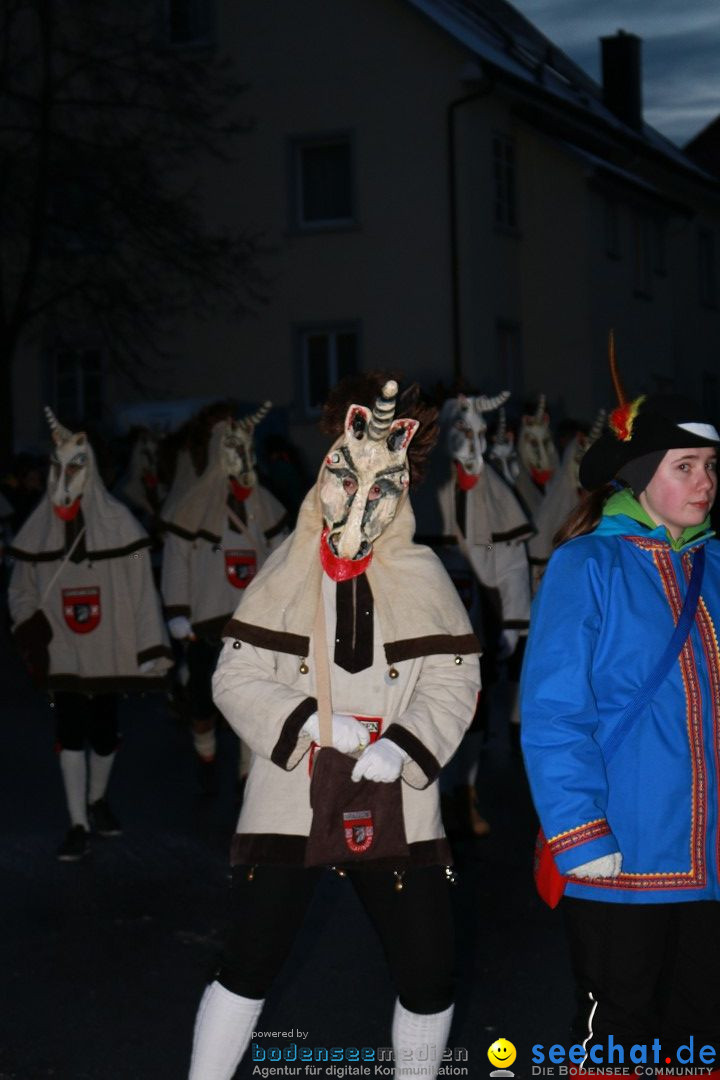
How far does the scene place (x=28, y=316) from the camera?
2758 centimetres

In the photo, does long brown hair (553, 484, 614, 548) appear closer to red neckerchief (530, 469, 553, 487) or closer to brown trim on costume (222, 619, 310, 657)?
brown trim on costume (222, 619, 310, 657)

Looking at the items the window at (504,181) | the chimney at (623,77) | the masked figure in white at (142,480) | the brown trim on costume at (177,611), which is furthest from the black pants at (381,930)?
the chimney at (623,77)

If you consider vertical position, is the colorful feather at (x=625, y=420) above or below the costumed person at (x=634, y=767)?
above

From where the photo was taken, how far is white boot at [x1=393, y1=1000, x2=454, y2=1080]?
15.1ft

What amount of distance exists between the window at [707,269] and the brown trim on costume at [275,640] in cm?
3789

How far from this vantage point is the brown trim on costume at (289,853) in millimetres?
4625

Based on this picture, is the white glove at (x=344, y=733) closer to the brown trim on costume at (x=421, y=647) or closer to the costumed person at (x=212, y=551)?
the brown trim on costume at (x=421, y=647)

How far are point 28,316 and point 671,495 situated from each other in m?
24.0

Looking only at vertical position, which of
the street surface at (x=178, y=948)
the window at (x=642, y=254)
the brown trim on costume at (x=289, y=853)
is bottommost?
the street surface at (x=178, y=948)

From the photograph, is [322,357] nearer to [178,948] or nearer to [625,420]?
[178,948]

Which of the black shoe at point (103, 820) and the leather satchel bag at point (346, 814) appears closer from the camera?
the leather satchel bag at point (346, 814)

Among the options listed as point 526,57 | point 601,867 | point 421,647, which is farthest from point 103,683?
point 526,57

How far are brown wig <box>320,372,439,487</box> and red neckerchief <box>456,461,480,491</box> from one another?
15.3 feet

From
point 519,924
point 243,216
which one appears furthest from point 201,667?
point 243,216
